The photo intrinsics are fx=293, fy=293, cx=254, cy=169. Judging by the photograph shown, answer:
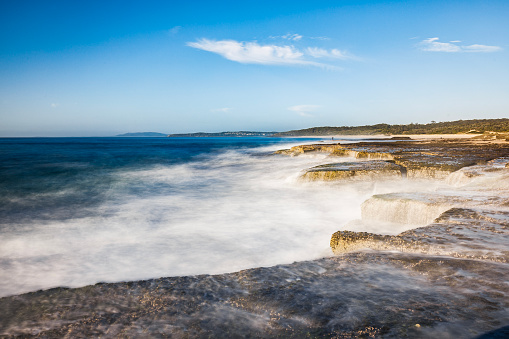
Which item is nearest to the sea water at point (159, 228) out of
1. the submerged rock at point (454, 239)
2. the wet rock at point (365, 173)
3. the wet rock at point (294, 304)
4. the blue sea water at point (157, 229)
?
the blue sea water at point (157, 229)

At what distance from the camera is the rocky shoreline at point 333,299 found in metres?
2.83

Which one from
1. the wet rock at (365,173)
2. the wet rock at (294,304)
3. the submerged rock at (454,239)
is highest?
the wet rock at (365,173)

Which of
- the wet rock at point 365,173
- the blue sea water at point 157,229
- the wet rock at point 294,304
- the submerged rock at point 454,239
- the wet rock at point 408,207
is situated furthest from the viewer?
the wet rock at point 365,173

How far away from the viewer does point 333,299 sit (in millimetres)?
3320

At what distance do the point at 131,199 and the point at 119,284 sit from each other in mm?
10691

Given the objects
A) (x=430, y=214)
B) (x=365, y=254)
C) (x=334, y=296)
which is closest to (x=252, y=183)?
(x=430, y=214)

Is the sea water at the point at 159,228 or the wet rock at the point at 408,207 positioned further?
the wet rock at the point at 408,207

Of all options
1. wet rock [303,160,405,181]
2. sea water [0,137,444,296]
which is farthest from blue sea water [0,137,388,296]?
wet rock [303,160,405,181]

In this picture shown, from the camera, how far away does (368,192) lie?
11.6 meters

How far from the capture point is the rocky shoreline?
2830 millimetres

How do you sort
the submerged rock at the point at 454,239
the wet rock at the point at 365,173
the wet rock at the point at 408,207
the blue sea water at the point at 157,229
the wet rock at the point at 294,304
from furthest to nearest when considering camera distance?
the wet rock at the point at 365,173 → the wet rock at the point at 408,207 → the blue sea water at the point at 157,229 → the submerged rock at the point at 454,239 → the wet rock at the point at 294,304

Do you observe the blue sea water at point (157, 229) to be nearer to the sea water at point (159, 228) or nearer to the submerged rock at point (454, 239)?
the sea water at point (159, 228)

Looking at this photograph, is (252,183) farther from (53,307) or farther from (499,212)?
(53,307)

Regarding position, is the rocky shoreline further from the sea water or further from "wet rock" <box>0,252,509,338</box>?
the sea water
